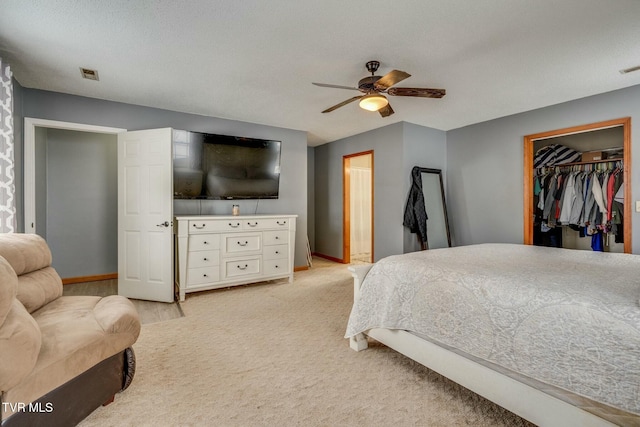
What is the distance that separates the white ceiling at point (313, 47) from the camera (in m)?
1.93

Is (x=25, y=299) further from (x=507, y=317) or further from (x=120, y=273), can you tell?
(x=507, y=317)

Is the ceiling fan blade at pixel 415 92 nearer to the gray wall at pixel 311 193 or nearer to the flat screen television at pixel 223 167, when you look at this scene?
the flat screen television at pixel 223 167

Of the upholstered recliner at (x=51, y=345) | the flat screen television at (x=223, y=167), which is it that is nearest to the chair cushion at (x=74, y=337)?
the upholstered recliner at (x=51, y=345)

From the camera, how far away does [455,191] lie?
191 inches

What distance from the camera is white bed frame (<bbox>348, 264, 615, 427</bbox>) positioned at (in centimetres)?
124

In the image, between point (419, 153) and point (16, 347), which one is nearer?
point (16, 347)

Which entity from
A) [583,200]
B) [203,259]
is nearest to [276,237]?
[203,259]

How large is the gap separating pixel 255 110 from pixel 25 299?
3.04 metres

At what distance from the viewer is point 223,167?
404cm

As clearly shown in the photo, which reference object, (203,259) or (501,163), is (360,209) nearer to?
(501,163)

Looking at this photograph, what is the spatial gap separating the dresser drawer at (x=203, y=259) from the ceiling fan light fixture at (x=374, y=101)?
95.3 inches

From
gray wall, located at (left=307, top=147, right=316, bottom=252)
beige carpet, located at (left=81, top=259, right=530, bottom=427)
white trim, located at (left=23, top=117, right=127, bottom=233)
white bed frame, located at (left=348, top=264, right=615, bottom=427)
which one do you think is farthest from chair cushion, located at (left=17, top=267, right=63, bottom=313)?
gray wall, located at (left=307, top=147, right=316, bottom=252)

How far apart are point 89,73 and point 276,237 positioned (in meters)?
2.62

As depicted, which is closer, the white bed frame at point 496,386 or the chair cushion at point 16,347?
the chair cushion at point 16,347
